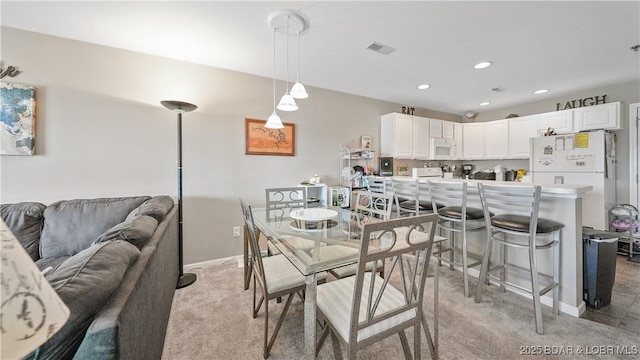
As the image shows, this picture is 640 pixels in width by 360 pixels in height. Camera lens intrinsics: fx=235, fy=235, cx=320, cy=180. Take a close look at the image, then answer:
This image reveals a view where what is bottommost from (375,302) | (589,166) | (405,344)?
(405,344)

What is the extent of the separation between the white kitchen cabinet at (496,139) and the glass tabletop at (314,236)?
3.93 metres

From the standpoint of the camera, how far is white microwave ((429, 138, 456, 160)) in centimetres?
446

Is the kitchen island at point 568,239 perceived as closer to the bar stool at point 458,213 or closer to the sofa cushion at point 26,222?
the bar stool at point 458,213

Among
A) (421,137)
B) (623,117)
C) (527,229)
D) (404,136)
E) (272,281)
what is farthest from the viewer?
(421,137)

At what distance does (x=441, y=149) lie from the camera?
459 centimetres

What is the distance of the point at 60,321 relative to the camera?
1.60ft

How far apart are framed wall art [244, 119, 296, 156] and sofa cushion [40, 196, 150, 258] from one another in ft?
4.86

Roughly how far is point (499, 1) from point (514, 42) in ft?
2.63

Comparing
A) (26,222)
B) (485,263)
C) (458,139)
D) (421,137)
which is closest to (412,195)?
(485,263)

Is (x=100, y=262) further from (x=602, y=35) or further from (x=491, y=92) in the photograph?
(x=491, y=92)

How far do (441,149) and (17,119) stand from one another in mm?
5626

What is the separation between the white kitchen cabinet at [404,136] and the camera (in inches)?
159

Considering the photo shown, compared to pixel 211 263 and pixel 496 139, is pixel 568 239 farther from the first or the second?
pixel 211 263

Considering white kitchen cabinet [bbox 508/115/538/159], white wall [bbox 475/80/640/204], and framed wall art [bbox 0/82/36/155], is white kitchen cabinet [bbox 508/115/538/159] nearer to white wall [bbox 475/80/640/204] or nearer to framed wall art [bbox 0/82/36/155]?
white wall [bbox 475/80/640/204]
